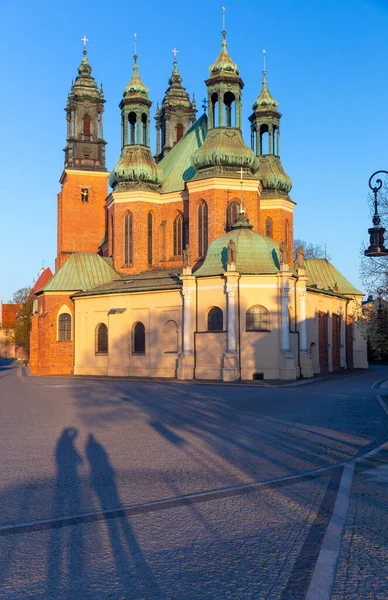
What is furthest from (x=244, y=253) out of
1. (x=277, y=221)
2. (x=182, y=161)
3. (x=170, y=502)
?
(x=170, y=502)

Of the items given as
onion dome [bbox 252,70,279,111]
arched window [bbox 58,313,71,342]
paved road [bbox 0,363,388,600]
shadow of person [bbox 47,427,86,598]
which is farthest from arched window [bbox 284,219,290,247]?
shadow of person [bbox 47,427,86,598]

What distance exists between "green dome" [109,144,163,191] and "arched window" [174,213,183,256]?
3.09 meters

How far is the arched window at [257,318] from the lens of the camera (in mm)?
37594

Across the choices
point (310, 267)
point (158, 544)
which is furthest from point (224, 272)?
point (158, 544)

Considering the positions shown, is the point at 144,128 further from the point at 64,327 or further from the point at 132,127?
the point at 64,327

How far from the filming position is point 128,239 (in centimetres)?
4831

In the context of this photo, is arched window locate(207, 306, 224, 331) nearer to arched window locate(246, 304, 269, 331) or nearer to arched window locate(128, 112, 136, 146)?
arched window locate(246, 304, 269, 331)

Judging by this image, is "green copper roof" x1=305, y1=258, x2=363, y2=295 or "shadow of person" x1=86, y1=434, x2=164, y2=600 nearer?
"shadow of person" x1=86, y1=434, x2=164, y2=600

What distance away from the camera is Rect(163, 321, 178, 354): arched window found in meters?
40.7

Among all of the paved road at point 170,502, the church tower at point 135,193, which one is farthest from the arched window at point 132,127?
the paved road at point 170,502

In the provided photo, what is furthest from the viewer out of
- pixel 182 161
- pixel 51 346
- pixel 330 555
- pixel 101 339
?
pixel 182 161

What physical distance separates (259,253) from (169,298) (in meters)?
6.04

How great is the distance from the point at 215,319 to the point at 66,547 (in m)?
32.2

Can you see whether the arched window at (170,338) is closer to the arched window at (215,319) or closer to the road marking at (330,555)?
the arched window at (215,319)
